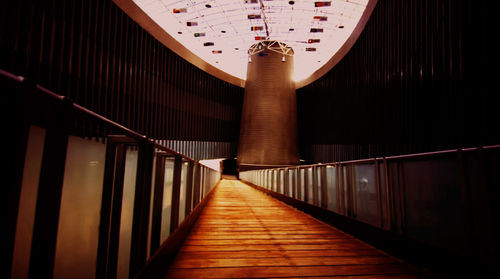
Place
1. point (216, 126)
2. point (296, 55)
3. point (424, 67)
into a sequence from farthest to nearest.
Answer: point (296, 55) → point (216, 126) → point (424, 67)

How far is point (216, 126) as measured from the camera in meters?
20.8

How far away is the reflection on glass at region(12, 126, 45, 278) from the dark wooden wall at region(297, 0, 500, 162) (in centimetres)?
668

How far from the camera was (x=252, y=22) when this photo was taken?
62.6ft

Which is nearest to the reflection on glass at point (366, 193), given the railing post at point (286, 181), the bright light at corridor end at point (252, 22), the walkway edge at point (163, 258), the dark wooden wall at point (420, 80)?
the walkway edge at point (163, 258)

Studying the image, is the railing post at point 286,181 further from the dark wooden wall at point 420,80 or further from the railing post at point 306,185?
the dark wooden wall at point 420,80

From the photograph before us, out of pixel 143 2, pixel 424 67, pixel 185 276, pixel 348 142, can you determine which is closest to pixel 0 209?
pixel 185 276

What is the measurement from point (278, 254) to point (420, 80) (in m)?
6.98

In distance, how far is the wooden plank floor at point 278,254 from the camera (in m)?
2.00

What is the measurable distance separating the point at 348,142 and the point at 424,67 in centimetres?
667

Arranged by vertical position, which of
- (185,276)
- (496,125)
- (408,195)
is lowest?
(185,276)

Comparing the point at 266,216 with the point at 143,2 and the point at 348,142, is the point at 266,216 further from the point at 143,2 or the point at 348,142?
the point at 143,2

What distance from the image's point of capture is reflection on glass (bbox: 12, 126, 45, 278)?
67cm

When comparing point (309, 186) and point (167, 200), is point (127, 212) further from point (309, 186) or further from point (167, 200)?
point (309, 186)

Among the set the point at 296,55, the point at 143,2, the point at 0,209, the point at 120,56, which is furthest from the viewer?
the point at 296,55
